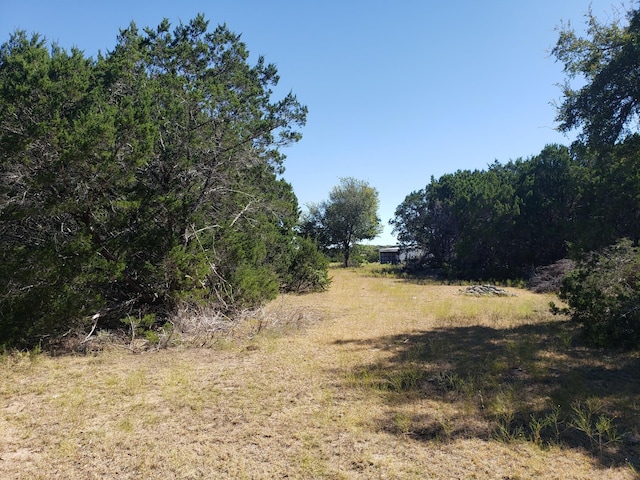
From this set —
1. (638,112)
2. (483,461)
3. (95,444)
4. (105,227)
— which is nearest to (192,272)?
(105,227)

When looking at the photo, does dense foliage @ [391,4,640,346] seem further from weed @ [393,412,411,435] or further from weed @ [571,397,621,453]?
weed @ [393,412,411,435]

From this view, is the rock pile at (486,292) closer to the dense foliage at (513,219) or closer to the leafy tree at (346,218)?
the dense foliage at (513,219)

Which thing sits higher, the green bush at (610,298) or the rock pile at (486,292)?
the green bush at (610,298)

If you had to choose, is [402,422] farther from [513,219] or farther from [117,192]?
[513,219]

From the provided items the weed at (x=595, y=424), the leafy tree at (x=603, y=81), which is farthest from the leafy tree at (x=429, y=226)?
the weed at (x=595, y=424)

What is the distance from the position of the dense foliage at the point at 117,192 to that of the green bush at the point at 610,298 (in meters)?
8.12

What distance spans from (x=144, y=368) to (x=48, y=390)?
150 centimetres

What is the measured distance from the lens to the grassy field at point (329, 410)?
3.88 metres

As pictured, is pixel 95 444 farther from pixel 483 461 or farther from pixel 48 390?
pixel 483 461

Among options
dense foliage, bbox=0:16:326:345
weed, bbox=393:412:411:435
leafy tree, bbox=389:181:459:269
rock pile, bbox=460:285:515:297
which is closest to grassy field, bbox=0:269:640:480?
weed, bbox=393:412:411:435

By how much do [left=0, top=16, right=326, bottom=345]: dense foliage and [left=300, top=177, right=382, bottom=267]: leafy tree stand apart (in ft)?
97.6

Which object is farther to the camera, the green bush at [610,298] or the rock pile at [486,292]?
the rock pile at [486,292]

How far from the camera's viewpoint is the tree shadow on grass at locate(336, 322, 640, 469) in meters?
4.45

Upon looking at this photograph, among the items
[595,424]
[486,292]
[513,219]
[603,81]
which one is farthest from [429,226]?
[595,424]
